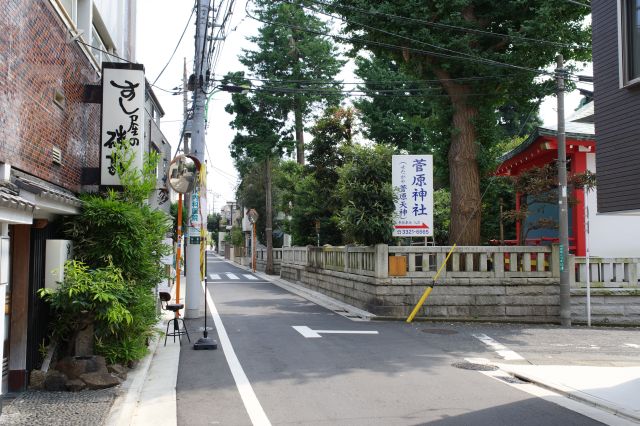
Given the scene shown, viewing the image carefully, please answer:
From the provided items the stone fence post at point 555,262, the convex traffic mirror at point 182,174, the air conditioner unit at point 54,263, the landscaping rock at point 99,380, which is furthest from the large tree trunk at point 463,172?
the air conditioner unit at point 54,263

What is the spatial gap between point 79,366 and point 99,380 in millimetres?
333

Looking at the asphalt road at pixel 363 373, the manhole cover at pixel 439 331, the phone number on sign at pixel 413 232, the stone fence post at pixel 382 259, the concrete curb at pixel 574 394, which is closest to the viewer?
the asphalt road at pixel 363 373

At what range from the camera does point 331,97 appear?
3697 cm

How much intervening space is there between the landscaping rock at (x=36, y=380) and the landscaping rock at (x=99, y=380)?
53 cm

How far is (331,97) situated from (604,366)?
Result: 2948cm

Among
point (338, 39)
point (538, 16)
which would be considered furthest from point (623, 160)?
point (338, 39)

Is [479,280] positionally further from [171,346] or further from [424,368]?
[171,346]

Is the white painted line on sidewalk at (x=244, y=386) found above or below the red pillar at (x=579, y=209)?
below

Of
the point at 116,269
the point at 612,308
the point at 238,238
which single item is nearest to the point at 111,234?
the point at 116,269

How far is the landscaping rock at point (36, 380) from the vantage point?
7.30 m

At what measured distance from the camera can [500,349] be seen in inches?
439

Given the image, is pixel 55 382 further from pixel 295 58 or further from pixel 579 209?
pixel 295 58

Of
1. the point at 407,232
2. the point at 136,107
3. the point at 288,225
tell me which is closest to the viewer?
the point at 136,107

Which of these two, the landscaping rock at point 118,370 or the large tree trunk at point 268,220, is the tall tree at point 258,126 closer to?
the large tree trunk at point 268,220
